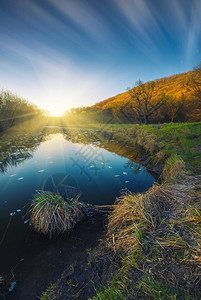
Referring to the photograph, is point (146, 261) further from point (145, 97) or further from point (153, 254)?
point (145, 97)

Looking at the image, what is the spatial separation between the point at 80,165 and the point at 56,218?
240 inches

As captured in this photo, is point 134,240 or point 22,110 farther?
point 22,110

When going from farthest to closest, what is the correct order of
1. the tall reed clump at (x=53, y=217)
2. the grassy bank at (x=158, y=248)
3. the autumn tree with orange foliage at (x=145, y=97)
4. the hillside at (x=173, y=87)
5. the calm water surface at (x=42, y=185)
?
the hillside at (x=173, y=87)
the autumn tree with orange foliage at (x=145, y=97)
the tall reed clump at (x=53, y=217)
the calm water surface at (x=42, y=185)
the grassy bank at (x=158, y=248)

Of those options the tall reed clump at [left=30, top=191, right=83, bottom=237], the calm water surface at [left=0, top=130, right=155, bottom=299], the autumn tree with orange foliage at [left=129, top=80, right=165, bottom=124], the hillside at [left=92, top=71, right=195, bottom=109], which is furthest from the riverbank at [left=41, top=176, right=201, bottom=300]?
the hillside at [left=92, top=71, right=195, bottom=109]

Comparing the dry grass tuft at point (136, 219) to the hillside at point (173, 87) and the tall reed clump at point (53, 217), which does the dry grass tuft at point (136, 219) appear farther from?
the hillside at point (173, 87)

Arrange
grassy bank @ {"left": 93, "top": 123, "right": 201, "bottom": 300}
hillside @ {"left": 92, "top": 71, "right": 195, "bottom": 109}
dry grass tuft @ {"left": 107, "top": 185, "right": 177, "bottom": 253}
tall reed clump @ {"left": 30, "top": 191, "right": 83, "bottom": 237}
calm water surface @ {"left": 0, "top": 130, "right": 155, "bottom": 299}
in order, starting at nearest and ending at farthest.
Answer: grassy bank @ {"left": 93, "top": 123, "right": 201, "bottom": 300} < dry grass tuft @ {"left": 107, "top": 185, "right": 177, "bottom": 253} < calm water surface @ {"left": 0, "top": 130, "right": 155, "bottom": 299} < tall reed clump @ {"left": 30, "top": 191, "right": 83, "bottom": 237} < hillside @ {"left": 92, "top": 71, "right": 195, "bottom": 109}

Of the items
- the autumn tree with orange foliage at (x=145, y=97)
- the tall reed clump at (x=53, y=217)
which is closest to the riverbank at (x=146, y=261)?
the tall reed clump at (x=53, y=217)

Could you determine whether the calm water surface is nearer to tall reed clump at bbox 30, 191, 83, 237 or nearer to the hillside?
tall reed clump at bbox 30, 191, 83, 237

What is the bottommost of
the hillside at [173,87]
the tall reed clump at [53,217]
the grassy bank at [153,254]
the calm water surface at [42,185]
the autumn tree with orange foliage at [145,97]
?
the calm water surface at [42,185]

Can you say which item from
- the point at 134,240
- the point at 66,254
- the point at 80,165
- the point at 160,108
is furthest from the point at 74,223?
the point at 160,108

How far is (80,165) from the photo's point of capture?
10.1m

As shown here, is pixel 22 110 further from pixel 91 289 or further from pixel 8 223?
pixel 91 289

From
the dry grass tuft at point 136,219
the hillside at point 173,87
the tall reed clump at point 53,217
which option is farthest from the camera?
the hillside at point 173,87

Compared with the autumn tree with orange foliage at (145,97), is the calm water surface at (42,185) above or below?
below
